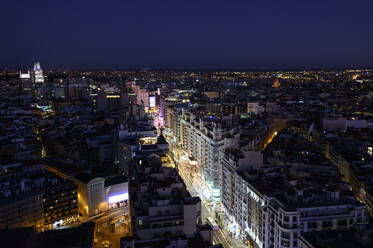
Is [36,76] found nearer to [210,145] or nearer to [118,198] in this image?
[210,145]

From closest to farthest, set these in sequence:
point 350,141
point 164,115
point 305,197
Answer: point 305,197, point 350,141, point 164,115

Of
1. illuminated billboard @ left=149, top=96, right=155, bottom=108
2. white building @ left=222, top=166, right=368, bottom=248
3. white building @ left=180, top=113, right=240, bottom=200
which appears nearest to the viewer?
white building @ left=222, top=166, right=368, bottom=248

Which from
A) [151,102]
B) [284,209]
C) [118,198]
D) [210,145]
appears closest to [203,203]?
[210,145]

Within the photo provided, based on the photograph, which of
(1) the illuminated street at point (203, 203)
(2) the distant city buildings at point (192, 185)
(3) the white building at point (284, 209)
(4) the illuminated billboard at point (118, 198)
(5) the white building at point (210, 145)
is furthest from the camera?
(5) the white building at point (210, 145)

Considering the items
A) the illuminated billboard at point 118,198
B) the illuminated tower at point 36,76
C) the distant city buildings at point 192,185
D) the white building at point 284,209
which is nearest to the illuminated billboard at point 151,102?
the distant city buildings at point 192,185

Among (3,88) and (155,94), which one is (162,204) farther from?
(3,88)

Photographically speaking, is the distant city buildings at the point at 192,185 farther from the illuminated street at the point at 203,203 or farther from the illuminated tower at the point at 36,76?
the illuminated tower at the point at 36,76

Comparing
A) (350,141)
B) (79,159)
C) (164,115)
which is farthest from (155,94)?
(350,141)

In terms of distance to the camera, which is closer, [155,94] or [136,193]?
[136,193]

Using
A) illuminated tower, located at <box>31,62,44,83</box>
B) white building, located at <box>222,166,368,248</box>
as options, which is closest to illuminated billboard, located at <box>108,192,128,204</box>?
white building, located at <box>222,166,368,248</box>

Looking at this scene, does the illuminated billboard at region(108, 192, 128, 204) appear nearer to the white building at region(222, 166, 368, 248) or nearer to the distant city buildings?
the distant city buildings

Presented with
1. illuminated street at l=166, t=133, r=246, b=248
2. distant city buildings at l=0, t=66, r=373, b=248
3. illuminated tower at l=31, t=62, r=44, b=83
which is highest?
illuminated tower at l=31, t=62, r=44, b=83
